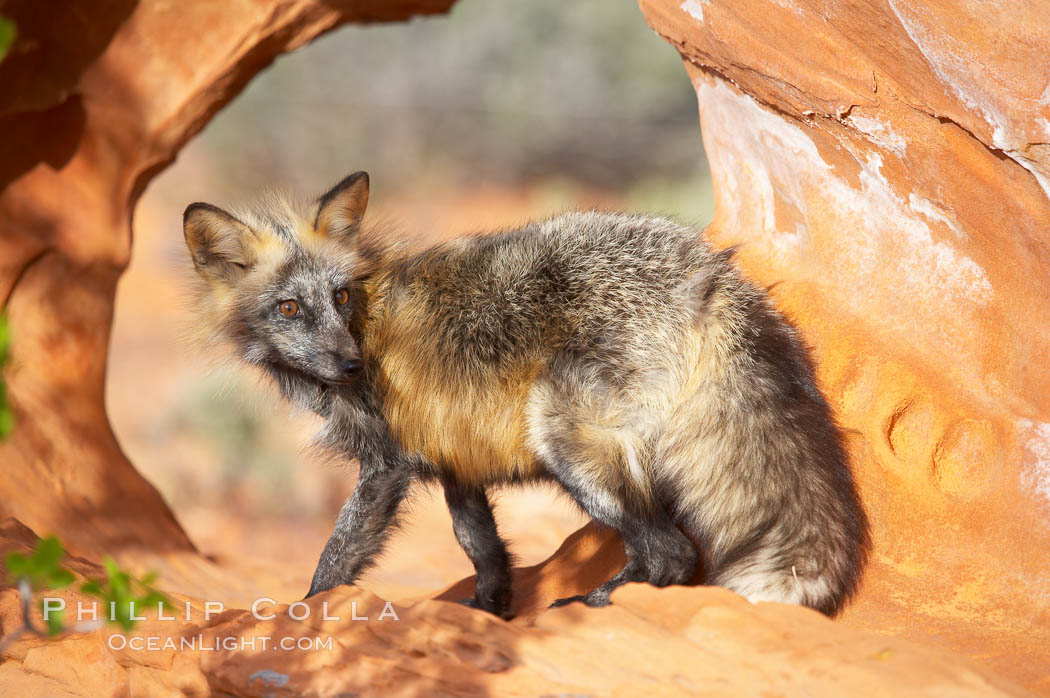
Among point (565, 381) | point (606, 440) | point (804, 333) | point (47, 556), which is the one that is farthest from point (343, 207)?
point (47, 556)

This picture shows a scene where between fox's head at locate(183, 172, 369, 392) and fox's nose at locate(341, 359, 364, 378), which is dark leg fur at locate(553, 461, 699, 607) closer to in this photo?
fox's nose at locate(341, 359, 364, 378)

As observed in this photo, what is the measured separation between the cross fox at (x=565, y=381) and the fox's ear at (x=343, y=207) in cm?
1

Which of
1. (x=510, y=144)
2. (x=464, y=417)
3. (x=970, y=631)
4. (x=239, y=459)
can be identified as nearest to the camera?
(x=970, y=631)

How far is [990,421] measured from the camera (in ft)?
13.9

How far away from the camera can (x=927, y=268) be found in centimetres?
437

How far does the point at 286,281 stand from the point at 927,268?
311cm

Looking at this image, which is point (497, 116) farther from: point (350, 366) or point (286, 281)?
point (350, 366)

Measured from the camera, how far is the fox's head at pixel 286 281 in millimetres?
4086

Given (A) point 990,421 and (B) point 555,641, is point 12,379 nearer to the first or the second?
(B) point 555,641

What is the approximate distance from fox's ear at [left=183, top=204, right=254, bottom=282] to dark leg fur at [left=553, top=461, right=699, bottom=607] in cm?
184

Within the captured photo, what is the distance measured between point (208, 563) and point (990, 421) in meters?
5.20

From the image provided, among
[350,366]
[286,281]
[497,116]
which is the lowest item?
[350,366]

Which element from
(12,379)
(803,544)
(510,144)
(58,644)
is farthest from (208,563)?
(510,144)

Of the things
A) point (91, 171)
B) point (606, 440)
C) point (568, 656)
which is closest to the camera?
point (568, 656)
